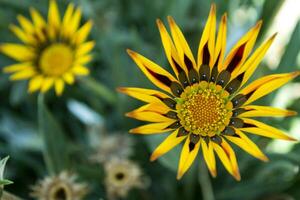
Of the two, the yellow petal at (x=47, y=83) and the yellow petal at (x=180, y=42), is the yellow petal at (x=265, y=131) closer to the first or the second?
the yellow petal at (x=180, y=42)

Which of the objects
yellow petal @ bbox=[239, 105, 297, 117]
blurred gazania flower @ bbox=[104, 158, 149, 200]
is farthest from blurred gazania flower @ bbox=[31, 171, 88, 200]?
yellow petal @ bbox=[239, 105, 297, 117]

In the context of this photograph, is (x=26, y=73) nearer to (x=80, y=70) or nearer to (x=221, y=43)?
(x=80, y=70)

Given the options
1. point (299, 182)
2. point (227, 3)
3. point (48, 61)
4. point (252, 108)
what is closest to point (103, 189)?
point (48, 61)

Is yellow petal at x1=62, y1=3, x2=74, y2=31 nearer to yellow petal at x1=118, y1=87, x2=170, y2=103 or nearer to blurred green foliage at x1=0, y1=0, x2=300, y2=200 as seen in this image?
blurred green foliage at x1=0, y1=0, x2=300, y2=200

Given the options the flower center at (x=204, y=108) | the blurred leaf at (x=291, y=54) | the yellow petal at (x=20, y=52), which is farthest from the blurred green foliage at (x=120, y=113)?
the flower center at (x=204, y=108)

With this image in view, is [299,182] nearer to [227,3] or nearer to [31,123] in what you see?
[227,3]

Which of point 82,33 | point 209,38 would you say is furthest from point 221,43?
point 82,33
